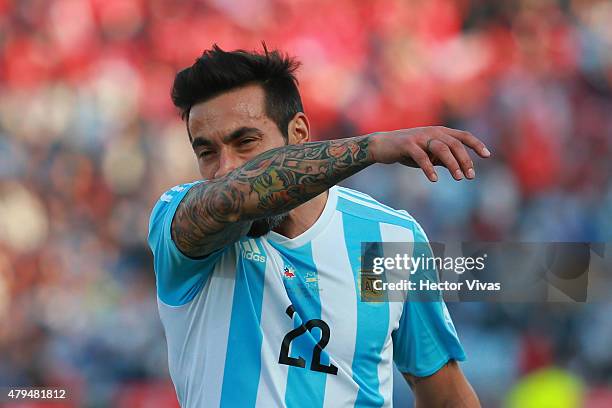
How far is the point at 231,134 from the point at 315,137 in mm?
1908

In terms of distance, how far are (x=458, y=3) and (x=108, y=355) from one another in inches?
85.2

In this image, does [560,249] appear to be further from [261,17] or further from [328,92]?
[261,17]

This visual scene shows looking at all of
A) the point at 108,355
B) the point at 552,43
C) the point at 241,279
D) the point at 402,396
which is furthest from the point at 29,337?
the point at 552,43

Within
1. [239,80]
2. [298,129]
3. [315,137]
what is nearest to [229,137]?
[239,80]

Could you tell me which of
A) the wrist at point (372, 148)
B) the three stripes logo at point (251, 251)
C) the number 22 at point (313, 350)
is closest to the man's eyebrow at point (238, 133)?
the three stripes logo at point (251, 251)

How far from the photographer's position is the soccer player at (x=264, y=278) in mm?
1507

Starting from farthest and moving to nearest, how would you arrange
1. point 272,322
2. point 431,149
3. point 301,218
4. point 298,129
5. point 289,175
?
1. point 298,129
2. point 301,218
3. point 272,322
4. point 289,175
5. point 431,149

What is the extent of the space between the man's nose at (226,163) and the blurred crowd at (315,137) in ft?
6.01

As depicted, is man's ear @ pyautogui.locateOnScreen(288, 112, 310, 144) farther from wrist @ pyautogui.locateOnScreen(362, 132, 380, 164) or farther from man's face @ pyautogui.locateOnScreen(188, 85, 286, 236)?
wrist @ pyautogui.locateOnScreen(362, 132, 380, 164)

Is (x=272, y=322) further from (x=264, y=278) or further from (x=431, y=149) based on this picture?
(x=431, y=149)

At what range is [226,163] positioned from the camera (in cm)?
169

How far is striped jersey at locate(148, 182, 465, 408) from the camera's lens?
1648 mm

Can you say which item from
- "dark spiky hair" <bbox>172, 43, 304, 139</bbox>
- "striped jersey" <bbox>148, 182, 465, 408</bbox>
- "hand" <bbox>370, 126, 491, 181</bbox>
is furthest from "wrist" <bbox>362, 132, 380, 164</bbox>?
"dark spiky hair" <bbox>172, 43, 304, 139</bbox>

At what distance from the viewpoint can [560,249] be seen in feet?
11.0
